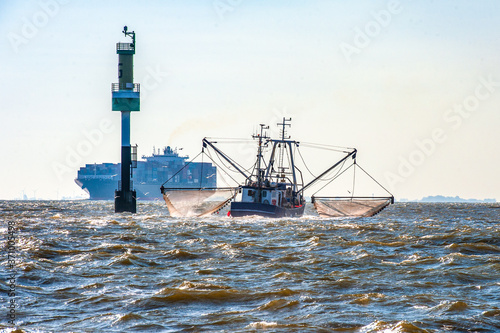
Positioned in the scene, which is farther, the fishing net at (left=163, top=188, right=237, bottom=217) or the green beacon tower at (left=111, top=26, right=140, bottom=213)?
the green beacon tower at (left=111, top=26, right=140, bottom=213)

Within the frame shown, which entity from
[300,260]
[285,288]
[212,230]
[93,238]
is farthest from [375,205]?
[285,288]

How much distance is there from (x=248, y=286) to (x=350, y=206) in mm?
41710

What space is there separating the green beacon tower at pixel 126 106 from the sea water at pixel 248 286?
1402 inches

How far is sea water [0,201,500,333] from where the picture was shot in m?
A: 13.2

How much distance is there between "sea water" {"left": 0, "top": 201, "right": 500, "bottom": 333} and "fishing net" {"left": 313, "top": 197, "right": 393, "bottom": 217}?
1096 inches

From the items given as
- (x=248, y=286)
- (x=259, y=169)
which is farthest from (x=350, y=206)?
(x=248, y=286)

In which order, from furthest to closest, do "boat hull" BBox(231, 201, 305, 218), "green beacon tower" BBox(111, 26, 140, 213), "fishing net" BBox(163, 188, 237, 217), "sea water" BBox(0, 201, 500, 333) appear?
"green beacon tower" BBox(111, 26, 140, 213) → "fishing net" BBox(163, 188, 237, 217) → "boat hull" BBox(231, 201, 305, 218) → "sea water" BBox(0, 201, 500, 333)

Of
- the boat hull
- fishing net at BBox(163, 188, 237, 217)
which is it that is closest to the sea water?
the boat hull

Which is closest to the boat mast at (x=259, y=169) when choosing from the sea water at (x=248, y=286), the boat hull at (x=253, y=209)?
the boat hull at (x=253, y=209)

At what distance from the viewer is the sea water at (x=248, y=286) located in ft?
43.4

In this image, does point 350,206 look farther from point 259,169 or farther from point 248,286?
point 248,286

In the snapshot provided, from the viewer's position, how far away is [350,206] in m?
57.9

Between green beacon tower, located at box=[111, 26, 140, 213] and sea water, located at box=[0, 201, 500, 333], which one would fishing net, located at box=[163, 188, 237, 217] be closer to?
green beacon tower, located at box=[111, 26, 140, 213]

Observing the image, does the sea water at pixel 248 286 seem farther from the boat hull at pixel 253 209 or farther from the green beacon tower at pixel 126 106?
the green beacon tower at pixel 126 106
